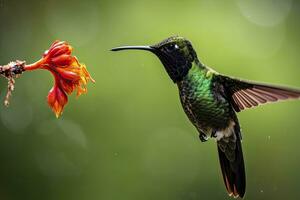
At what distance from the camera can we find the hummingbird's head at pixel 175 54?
3.59 m

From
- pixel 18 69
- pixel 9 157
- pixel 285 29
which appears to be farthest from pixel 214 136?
pixel 285 29

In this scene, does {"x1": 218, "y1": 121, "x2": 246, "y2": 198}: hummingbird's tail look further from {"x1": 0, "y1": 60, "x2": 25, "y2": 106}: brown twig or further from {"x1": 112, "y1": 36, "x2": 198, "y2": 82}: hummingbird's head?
{"x1": 0, "y1": 60, "x2": 25, "y2": 106}: brown twig

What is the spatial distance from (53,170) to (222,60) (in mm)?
2195

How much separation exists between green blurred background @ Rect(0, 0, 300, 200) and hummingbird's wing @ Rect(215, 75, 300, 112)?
3.18 meters

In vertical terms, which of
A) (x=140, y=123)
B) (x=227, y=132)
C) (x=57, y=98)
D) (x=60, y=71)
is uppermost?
(x=60, y=71)

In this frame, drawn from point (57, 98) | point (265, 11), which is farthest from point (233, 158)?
point (265, 11)

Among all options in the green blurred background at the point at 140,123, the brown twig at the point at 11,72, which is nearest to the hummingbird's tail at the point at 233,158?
the brown twig at the point at 11,72

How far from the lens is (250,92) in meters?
3.92

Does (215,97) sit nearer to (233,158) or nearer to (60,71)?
(233,158)

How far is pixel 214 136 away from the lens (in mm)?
4098

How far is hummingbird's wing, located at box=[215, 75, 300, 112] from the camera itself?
3516 mm

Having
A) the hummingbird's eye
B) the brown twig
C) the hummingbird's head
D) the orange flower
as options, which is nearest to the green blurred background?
the hummingbird's head

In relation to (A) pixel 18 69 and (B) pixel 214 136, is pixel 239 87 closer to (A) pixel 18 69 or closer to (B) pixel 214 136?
(B) pixel 214 136

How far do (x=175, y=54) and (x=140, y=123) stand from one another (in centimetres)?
370
